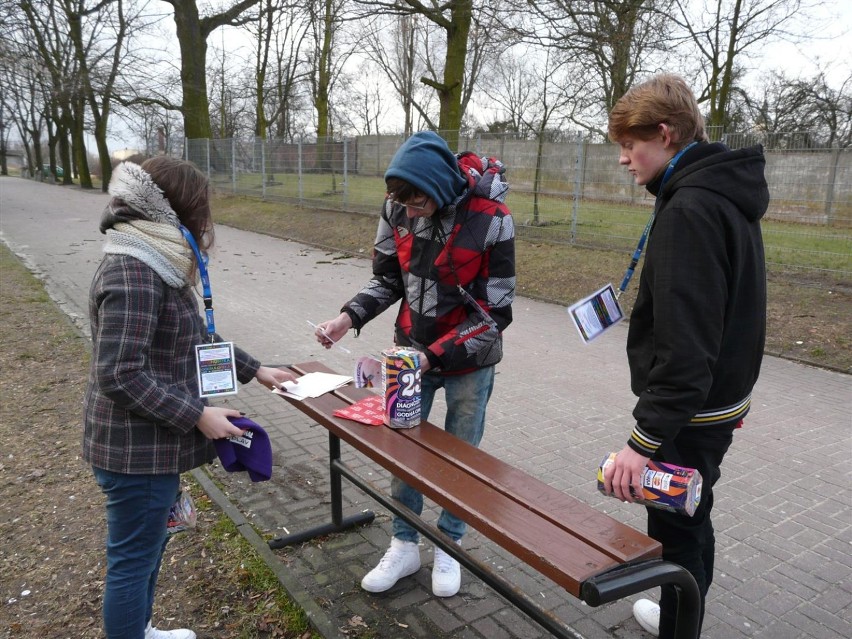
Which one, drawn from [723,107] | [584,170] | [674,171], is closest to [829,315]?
[584,170]

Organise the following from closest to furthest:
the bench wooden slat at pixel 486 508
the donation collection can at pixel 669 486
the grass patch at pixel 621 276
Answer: the bench wooden slat at pixel 486 508
the donation collection can at pixel 669 486
the grass patch at pixel 621 276

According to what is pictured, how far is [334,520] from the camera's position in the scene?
335cm

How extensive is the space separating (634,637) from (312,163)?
56.8 ft

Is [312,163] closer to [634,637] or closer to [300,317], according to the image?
[300,317]

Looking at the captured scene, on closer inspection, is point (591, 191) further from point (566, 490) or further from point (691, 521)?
point (691, 521)

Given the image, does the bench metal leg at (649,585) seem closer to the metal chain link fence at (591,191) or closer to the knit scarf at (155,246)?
the knit scarf at (155,246)

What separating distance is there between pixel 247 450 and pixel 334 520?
1.20m

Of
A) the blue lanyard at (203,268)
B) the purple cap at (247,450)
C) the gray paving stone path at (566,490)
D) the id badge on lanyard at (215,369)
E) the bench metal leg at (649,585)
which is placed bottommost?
the gray paving stone path at (566,490)

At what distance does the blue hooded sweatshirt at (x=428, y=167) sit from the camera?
2398 mm

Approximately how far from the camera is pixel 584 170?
11672 mm

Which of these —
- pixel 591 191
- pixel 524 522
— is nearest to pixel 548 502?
pixel 524 522

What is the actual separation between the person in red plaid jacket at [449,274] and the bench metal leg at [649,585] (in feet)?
3.33

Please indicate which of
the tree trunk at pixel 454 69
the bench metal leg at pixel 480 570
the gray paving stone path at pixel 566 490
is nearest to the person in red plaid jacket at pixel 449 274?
→ the bench metal leg at pixel 480 570

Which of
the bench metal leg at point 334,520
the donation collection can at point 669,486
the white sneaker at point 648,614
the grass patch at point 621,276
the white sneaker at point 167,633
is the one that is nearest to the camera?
the donation collection can at point 669,486
